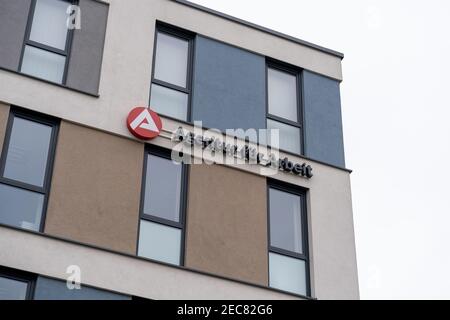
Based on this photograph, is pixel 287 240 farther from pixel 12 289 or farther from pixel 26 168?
pixel 12 289

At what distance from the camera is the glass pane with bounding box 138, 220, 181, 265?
597 inches

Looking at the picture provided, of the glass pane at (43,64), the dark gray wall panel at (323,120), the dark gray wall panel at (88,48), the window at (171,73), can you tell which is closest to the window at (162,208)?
the window at (171,73)

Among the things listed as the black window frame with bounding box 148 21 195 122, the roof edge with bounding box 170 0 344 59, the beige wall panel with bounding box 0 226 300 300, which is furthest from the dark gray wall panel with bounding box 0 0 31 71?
the beige wall panel with bounding box 0 226 300 300

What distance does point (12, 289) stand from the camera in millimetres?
13773

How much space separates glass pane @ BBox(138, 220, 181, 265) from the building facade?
1.5 inches

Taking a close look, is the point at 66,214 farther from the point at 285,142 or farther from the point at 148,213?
the point at 285,142

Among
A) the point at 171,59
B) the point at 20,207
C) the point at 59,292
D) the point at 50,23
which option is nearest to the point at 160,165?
the point at 171,59

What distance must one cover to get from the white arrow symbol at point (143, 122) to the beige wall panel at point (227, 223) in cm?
107

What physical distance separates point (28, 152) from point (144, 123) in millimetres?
2272

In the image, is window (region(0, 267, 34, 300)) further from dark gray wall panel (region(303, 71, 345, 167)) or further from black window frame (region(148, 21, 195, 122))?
dark gray wall panel (region(303, 71, 345, 167))

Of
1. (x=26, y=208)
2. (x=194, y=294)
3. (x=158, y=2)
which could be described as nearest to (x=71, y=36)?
(x=158, y=2)

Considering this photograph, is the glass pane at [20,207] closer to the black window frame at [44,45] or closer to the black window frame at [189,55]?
the black window frame at [44,45]

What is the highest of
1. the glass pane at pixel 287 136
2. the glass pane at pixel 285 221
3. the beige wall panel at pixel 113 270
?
the glass pane at pixel 287 136

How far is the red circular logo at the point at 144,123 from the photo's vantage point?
16031mm
